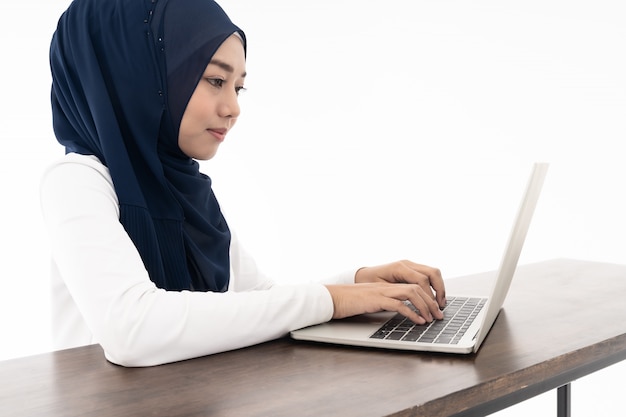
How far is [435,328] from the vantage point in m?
1.10

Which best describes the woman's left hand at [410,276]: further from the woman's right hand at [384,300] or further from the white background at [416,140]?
the white background at [416,140]

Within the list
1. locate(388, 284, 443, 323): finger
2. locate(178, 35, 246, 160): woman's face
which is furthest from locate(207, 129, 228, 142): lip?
locate(388, 284, 443, 323): finger

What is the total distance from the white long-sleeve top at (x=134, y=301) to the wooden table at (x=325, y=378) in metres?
0.03

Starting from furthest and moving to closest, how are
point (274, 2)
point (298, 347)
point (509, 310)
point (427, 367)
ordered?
point (274, 2)
point (509, 310)
point (298, 347)
point (427, 367)

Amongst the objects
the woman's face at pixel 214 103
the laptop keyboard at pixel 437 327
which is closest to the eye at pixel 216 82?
the woman's face at pixel 214 103

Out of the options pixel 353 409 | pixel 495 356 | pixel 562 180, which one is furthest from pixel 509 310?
pixel 562 180

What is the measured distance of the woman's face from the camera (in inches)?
54.5

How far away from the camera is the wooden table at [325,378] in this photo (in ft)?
2.61

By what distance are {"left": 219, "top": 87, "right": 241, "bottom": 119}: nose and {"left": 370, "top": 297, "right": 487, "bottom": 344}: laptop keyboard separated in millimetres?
518

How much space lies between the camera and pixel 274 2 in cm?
408

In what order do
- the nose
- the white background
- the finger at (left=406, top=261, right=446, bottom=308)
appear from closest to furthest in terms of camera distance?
1. the finger at (left=406, top=261, right=446, bottom=308)
2. the nose
3. the white background

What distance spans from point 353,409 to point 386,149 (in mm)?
3430

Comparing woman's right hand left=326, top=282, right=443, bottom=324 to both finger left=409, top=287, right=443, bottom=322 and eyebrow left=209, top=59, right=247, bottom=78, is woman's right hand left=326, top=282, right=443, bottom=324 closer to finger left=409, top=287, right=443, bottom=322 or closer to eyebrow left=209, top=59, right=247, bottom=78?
finger left=409, top=287, right=443, bottom=322

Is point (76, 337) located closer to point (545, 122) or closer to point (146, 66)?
point (146, 66)
